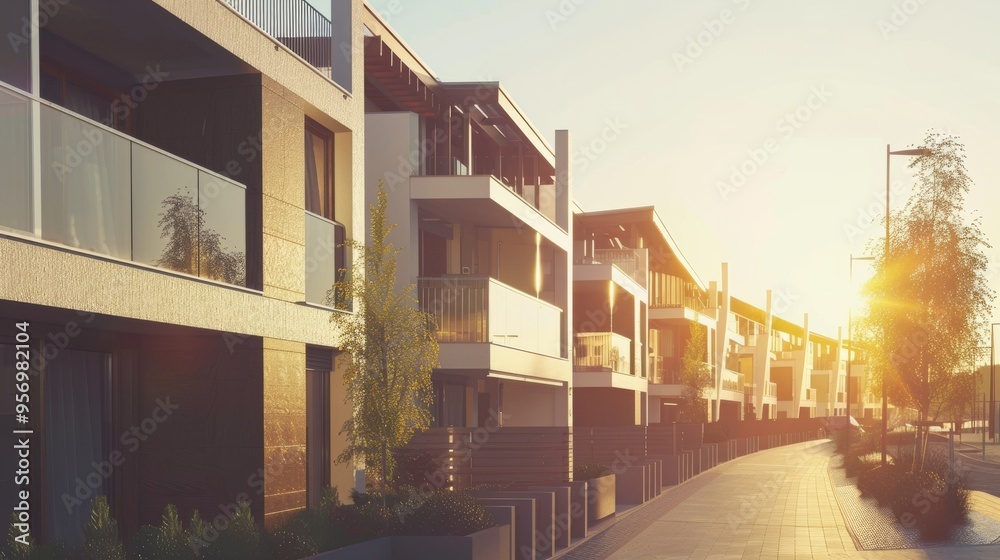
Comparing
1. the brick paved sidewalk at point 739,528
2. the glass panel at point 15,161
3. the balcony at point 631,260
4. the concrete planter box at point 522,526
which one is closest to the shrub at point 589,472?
the brick paved sidewalk at point 739,528

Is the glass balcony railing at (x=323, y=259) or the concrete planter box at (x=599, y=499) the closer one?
the glass balcony railing at (x=323, y=259)

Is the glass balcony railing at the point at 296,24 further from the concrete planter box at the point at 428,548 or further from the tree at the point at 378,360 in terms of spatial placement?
the concrete planter box at the point at 428,548

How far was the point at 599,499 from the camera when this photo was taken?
80.3 feet

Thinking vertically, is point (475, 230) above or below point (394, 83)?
below

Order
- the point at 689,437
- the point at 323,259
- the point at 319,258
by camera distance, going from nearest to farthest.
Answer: the point at 319,258, the point at 323,259, the point at 689,437

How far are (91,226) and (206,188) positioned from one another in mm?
2224

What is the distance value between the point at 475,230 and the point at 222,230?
53.8ft

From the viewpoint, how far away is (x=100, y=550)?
10.1m

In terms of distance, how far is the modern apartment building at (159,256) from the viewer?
10.1 metres

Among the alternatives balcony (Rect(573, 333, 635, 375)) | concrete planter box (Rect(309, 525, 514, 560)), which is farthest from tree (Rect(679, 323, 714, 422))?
concrete planter box (Rect(309, 525, 514, 560))

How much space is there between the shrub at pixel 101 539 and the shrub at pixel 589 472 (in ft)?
50.9

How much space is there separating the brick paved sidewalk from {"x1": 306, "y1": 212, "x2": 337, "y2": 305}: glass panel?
5696 mm

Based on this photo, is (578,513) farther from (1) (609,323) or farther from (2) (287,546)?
(1) (609,323)

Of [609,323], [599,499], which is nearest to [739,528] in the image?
[599,499]
